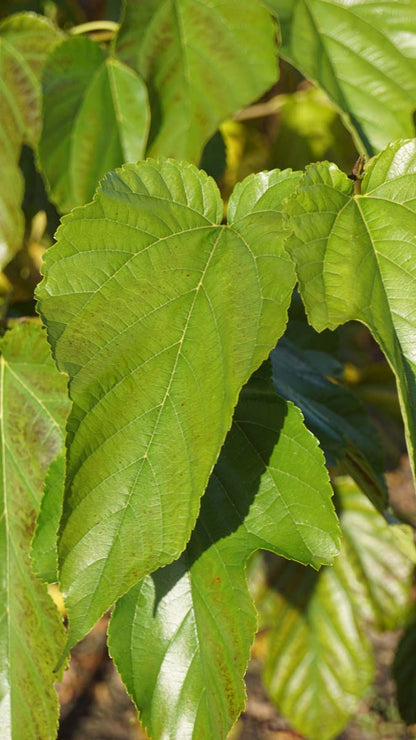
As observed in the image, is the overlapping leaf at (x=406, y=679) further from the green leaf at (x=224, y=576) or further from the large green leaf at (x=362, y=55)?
the large green leaf at (x=362, y=55)

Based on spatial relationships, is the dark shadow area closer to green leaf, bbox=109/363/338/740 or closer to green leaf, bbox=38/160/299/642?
green leaf, bbox=109/363/338/740

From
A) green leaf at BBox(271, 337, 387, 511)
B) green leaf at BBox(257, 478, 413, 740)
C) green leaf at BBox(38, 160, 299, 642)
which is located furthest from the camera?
green leaf at BBox(257, 478, 413, 740)

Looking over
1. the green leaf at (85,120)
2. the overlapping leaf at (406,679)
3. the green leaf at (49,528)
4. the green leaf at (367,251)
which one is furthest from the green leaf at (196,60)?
the overlapping leaf at (406,679)

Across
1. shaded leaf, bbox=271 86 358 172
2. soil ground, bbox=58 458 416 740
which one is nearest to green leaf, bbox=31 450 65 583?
shaded leaf, bbox=271 86 358 172

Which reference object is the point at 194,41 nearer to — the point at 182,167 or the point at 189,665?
the point at 182,167

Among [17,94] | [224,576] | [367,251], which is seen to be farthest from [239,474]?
[17,94]

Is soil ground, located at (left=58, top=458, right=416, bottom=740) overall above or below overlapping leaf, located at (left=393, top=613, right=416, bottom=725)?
below
